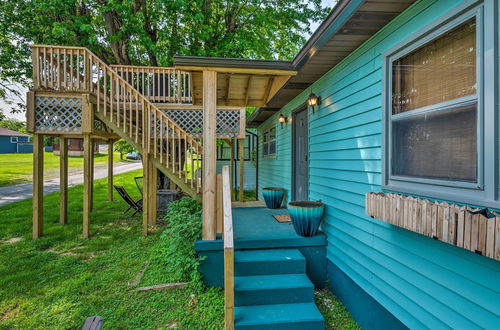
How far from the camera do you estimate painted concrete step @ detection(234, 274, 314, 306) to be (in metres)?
2.70

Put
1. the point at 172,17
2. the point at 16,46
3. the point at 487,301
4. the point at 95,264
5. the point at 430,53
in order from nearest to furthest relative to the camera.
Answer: the point at 487,301 → the point at 430,53 → the point at 95,264 → the point at 172,17 → the point at 16,46

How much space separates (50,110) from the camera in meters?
5.41

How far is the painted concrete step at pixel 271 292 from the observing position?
106 inches

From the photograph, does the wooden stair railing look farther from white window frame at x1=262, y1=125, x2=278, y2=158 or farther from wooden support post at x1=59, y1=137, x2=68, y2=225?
white window frame at x1=262, y1=125, x2=278, y2=158

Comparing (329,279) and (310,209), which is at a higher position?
(310,209)

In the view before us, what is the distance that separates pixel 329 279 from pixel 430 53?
2922mm

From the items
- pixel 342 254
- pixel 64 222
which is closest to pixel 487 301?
pixel 342 254

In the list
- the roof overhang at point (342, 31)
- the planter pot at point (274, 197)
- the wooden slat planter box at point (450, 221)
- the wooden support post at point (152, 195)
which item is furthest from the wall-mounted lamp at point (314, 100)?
the wooden support post at point (152, 195)

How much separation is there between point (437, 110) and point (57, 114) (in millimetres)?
6642

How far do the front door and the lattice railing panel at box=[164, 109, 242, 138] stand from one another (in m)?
2.19

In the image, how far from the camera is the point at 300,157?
5.33 metres

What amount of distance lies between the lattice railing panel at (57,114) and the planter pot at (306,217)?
5004 mm

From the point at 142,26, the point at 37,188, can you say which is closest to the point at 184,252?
the point at 37,188

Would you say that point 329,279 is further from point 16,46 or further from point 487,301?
point 16,46
